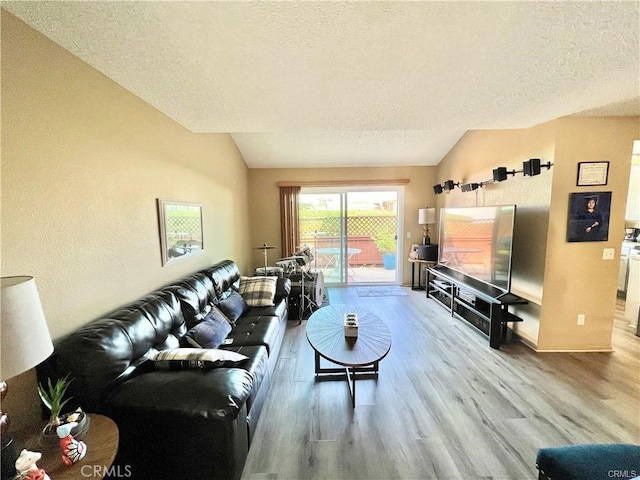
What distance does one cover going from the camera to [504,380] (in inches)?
88.8

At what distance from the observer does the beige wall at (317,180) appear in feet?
16.5

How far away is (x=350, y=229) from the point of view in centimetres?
522

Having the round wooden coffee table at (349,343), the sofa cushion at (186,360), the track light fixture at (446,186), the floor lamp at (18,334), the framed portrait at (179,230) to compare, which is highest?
the track light fixture at (446,186)

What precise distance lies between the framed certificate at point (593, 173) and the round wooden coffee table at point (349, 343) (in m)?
2.49

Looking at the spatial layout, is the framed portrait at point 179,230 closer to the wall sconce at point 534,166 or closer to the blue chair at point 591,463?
the blue chair at point 591,463

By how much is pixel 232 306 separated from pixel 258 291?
440mm

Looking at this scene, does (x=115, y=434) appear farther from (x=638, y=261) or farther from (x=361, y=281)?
(x=638, y=261)

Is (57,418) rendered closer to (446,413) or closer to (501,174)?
(446,413)

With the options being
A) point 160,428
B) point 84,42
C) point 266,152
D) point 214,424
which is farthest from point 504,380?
point 266,152

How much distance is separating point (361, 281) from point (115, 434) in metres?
4.74

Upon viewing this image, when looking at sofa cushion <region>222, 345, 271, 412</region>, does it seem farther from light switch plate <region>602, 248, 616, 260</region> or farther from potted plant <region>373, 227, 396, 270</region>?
potted plant <region>373, 227, 396, 270</region>

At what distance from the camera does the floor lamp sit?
2.49 feet

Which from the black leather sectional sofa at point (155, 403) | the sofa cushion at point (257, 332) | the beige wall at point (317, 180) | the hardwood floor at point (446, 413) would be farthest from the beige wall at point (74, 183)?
the beige wall at point (317, 180)

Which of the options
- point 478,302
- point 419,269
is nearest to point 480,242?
point 478,302
